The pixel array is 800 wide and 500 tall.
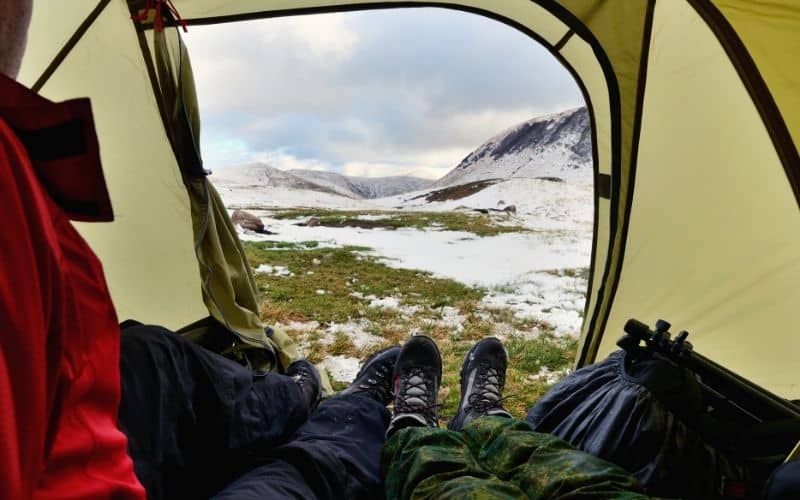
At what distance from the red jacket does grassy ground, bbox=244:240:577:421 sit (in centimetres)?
151

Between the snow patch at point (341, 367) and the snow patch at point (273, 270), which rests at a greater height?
the snow patch at point (273, 270)

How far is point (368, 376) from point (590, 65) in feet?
4.20

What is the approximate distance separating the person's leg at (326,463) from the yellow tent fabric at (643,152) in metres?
0.80

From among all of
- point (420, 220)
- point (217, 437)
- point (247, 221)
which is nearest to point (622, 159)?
point (217, 437)

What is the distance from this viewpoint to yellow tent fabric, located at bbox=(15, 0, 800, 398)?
3.93ft

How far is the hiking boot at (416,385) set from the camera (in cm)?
145

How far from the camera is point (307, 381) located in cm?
162

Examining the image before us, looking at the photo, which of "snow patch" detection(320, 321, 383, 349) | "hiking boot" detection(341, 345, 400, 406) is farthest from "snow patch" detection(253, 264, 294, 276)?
"hiking boot" detection(341, 345, 400, 406)

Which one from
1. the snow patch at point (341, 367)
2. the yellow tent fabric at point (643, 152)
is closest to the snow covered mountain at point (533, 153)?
the snow patch at point (341, 367)

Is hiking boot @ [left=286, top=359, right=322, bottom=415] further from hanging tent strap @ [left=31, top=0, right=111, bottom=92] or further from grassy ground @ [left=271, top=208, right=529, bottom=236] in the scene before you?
grassy ground @ [left=271, top=208, right=529, bottom=236]

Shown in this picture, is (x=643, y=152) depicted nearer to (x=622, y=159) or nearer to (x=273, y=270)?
(x=622, y=159)

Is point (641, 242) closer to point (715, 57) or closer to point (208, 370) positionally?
point (715, 57)

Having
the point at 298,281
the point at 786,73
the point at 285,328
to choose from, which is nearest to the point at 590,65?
the point at 786,73

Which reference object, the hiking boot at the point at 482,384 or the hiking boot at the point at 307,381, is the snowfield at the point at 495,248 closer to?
the hiking boot at the point at 307,381
